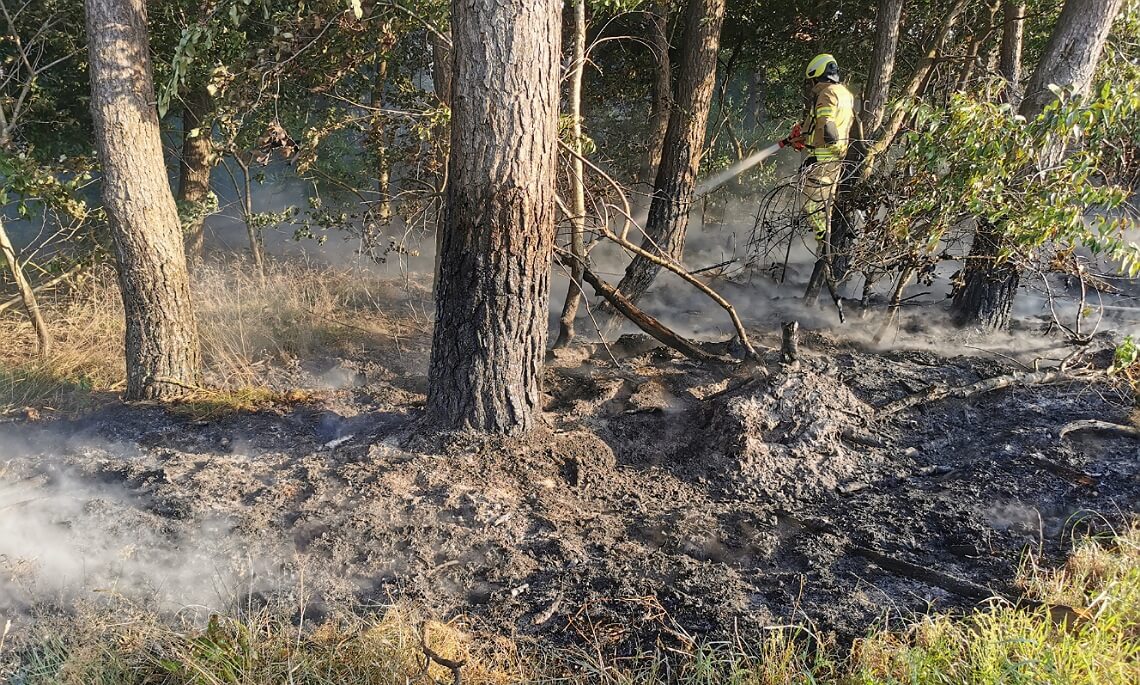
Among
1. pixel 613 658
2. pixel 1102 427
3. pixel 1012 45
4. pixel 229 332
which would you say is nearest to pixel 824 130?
pixel 1012 45

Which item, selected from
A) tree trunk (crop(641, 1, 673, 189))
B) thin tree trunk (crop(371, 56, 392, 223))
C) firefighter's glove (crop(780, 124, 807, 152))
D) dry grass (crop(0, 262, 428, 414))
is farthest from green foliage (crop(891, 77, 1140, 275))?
dry grass (crop(0, 262, 428, 414))

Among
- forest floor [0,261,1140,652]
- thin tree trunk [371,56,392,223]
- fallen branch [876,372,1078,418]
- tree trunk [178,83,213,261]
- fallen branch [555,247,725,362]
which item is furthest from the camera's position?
tree trunk [178,83,213,261]

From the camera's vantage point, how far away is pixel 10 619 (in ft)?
9.44

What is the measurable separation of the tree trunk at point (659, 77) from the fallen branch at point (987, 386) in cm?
315

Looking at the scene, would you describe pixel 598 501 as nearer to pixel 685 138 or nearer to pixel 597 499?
pixel 597 499

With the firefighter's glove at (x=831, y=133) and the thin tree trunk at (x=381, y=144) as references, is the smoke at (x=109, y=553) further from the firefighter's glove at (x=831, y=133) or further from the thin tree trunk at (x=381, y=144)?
the firefighter's glove at (x=831, y=133)

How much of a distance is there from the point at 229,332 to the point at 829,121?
18.1 feet

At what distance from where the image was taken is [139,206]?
15.4ft

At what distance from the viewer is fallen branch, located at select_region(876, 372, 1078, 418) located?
4773 mm

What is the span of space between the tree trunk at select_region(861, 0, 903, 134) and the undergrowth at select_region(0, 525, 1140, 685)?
4.99 meters

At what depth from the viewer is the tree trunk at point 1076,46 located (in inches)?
211

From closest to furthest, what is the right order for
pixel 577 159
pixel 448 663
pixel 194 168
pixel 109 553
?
pixel 448 663 → pixel 109 553 → pixel 577 159 → pixel 194 168

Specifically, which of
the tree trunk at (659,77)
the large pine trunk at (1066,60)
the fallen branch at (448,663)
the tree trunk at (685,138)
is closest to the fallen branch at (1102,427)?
the large pine trunk at (1066,60)

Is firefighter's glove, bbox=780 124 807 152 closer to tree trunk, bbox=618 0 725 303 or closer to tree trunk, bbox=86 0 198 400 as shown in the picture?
tree trunk, bbox=618 0 725 303
